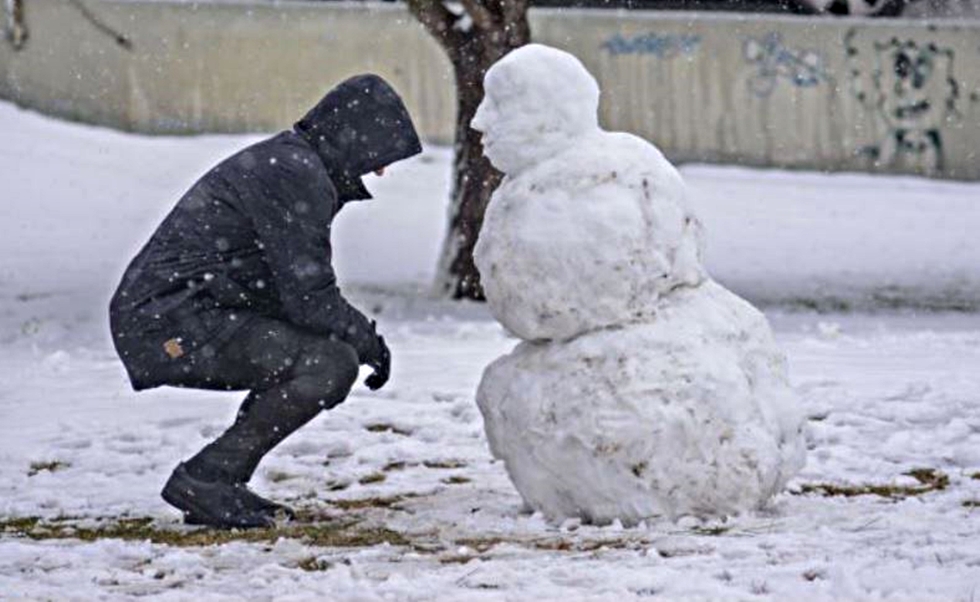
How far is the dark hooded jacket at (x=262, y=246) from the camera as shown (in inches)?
256

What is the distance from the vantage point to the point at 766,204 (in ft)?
67.8

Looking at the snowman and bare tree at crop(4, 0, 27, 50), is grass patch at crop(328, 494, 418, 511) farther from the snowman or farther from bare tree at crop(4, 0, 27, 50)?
bare tree at crop(4, 0, 27, 50)

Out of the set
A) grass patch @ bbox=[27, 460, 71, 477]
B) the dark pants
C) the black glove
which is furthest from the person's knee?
grass patch @ bbox=[27, 460, 71, 477]

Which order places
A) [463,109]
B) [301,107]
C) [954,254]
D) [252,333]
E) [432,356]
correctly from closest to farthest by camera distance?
[252,333] → [432,356] → [463,109] → [954,254] → [301,107]

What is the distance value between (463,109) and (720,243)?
5.21 meters

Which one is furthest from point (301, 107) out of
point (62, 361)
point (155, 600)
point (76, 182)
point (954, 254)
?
point (155, 600)

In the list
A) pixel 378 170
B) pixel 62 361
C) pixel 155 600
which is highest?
pixel 378 170

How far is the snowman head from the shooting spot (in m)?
6.68

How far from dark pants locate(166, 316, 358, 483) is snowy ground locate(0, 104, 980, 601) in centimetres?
30

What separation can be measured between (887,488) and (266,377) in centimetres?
217

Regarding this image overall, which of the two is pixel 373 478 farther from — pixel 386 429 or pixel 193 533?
pixel 193 533

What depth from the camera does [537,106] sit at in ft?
22.0

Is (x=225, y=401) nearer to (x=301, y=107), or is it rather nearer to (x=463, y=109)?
(x=463, y=109)

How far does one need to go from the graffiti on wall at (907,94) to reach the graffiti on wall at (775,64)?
1.36ft
